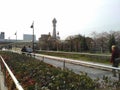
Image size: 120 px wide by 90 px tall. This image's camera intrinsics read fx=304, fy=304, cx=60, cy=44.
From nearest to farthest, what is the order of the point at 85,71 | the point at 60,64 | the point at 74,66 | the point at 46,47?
the point at 85,71
the point at 74,66
the point at 60,64
the point at 46,47

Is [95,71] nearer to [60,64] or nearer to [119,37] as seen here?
[60,64]

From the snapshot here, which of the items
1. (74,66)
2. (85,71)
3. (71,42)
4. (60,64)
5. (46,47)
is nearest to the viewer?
(85,71)

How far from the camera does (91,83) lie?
766 centimetres

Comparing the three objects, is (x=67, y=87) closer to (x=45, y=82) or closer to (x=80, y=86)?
(x=80, y=86)

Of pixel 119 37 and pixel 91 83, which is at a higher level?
pixel 119 37

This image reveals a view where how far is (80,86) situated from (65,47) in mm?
72472

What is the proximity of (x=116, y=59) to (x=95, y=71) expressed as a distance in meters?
6.68

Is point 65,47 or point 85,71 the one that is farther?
point 65,47

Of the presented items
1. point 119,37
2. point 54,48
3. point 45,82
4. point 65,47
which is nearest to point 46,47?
point 54,48

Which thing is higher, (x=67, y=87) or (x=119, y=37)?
(x=119, y=37)

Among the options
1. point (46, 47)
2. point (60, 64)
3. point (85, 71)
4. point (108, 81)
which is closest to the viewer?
point (108, 81)

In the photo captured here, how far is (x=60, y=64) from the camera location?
14469 millimetres

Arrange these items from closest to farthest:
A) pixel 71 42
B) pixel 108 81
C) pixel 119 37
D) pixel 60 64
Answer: pixel 108 81, pixel 60 64, pixel 71 42, pixel 119 37

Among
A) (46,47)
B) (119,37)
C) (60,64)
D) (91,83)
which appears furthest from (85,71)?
(46,47)
